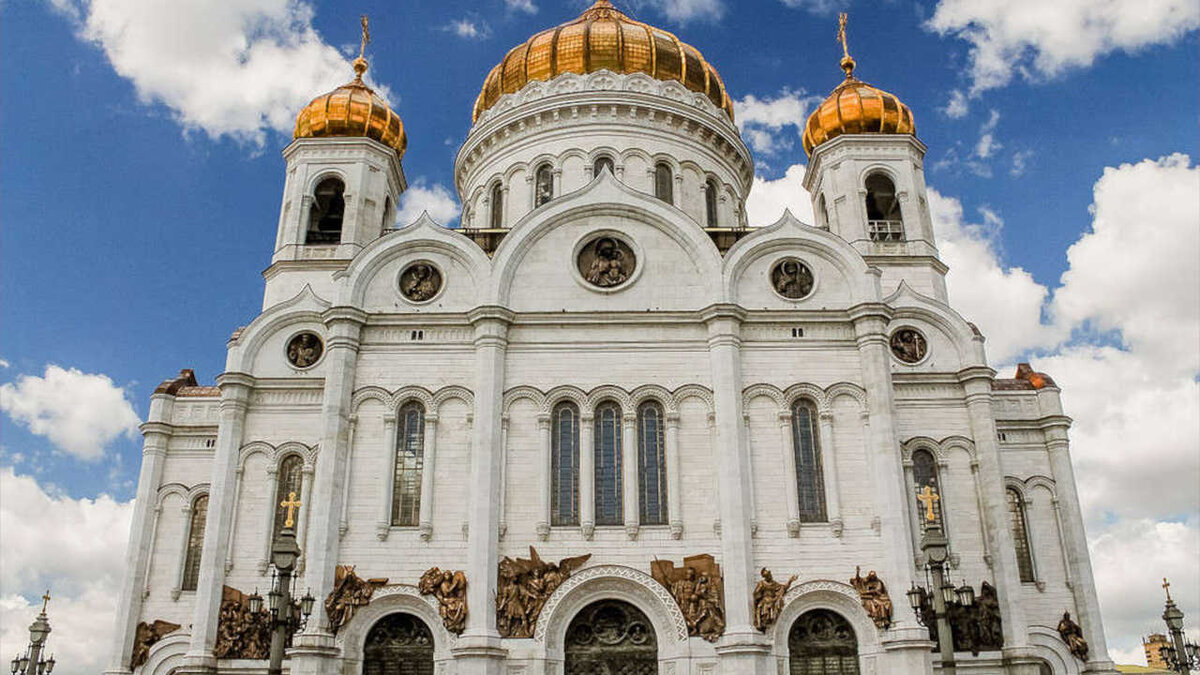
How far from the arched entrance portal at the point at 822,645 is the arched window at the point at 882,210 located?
1076cm

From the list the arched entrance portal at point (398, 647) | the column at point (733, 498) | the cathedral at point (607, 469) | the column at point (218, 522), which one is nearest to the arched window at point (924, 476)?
the cathedral at point (607, 469)

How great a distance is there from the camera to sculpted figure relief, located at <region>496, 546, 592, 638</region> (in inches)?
739

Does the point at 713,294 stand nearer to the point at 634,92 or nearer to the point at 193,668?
the point at 634,92

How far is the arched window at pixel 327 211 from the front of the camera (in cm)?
2592

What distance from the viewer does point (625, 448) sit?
20297 millimetres

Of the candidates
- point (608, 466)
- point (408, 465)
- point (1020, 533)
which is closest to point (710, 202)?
point (608, 466)

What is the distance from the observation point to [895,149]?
26.5 metres

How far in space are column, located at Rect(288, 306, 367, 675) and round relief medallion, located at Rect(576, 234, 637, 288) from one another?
5.05 metres

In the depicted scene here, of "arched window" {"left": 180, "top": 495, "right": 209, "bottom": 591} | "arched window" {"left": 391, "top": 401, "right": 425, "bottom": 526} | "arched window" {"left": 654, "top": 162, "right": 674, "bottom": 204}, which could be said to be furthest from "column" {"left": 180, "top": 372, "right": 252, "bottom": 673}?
"arched window" {"left": 654, "top": 162, "right": 674, "bottom": 204}

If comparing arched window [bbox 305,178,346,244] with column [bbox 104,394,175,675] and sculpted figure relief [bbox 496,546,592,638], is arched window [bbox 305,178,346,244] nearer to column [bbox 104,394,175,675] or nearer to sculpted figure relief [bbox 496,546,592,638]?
column [bbox 104,394,175,675]

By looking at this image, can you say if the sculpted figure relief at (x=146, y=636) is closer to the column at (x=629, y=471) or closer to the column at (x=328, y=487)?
the column at (x=328, y=487)

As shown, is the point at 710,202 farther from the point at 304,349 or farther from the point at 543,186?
the point at 304,349

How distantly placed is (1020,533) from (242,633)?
690 inches

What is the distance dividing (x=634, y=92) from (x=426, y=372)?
38.2 feet
